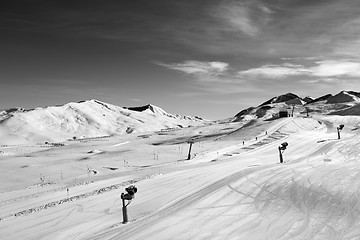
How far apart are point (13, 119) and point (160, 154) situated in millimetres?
108001

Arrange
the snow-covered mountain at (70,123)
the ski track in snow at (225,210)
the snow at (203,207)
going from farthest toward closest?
the snow-covered mountain at (70,123) < the snow at (203,207) < the ski track in snow at (225,210)

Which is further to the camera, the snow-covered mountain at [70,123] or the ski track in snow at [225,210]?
the snow-covered mountain at [70,123]

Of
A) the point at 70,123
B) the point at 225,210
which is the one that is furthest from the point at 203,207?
the point at 70,123

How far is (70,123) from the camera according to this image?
138 meters

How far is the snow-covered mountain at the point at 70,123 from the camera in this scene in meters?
113

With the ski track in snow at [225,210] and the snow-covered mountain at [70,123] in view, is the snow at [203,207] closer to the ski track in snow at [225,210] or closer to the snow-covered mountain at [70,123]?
the ski track in snow at [225,210]

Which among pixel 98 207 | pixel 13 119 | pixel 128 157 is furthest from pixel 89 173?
pixel 13 119

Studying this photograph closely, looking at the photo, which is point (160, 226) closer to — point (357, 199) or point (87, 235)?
point (87, 235)

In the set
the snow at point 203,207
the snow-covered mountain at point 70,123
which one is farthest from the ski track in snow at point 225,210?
the snow-covered mountain at point 70,123

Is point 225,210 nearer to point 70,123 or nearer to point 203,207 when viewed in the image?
point 203,207

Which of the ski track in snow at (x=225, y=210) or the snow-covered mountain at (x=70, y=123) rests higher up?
the snow-covered mountain at (x=70, y=123)

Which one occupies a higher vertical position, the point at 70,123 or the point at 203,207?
the point at 70,123

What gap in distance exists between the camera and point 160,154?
4141 cm

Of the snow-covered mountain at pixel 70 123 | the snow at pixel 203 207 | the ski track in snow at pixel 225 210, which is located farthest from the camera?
the snow-covered mountain at pixel 70 123
